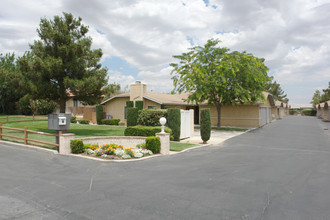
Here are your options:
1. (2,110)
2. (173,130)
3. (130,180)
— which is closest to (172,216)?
(130,180)

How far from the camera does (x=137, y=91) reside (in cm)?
2577

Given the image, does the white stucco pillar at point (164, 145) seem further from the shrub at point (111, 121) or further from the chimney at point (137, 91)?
the shrub at point (111, 121)

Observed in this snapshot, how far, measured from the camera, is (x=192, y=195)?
5215 millimetres

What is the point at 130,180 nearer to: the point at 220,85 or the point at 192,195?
the point at 192,195

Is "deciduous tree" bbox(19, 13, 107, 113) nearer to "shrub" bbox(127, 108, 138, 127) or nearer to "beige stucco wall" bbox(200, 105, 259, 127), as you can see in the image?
"shrub" bbox(127, 108, 138, 127)

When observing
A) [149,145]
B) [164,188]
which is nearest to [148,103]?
[149,145]

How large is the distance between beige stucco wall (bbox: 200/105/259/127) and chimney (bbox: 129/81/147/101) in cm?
908

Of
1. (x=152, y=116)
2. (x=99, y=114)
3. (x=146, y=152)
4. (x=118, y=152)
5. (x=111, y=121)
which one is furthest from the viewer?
(x=99, y=114)

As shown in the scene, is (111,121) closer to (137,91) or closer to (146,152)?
(137,91)

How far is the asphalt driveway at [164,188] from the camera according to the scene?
14.4 ft

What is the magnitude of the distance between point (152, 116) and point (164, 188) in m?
9.72

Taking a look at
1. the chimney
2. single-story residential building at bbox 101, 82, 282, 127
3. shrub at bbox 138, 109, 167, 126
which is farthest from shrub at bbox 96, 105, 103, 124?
shrub at bbox 138, 109, 167, 126

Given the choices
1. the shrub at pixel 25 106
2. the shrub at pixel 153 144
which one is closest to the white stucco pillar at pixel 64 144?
the shrub at pixel 153 144

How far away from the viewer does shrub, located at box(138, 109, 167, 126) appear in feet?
49.6
